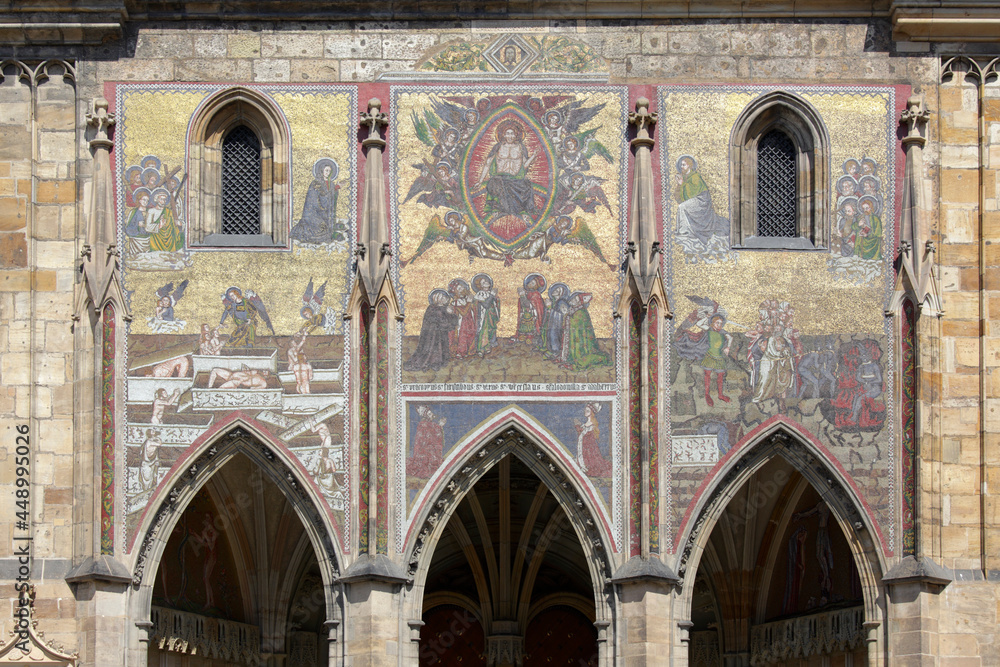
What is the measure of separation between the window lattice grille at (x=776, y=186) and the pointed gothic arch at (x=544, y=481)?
3820 mm

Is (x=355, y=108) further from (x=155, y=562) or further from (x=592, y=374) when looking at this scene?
(x=155, y=562)

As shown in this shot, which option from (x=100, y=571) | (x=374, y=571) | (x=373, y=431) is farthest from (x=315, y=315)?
(x=100, y=571)

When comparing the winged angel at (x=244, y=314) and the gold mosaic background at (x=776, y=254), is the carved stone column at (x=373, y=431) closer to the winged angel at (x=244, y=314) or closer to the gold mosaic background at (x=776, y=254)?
the winged angel at (x=244, y=314)

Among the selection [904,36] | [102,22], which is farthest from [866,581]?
[102,22]

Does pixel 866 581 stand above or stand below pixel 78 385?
below

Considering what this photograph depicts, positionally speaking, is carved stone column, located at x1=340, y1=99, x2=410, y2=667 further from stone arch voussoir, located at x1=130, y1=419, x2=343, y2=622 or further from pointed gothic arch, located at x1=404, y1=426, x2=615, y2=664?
stone arch voussoir, located at x1=130, y1=419, x2=343, y2=622

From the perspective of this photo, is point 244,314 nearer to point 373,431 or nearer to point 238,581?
point 373,431

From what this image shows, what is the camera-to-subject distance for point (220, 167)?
2570 centimetres

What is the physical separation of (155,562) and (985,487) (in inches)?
380

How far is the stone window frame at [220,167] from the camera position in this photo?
25328 millimetres

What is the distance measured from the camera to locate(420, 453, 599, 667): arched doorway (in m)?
28.4

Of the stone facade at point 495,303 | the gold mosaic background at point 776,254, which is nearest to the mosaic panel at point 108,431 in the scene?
the stone facade at point 495,303

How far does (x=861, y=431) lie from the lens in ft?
81.7

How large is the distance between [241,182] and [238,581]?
513cm
